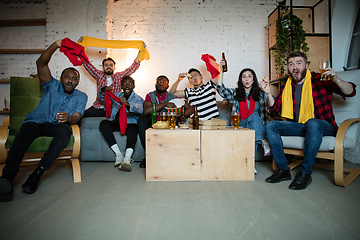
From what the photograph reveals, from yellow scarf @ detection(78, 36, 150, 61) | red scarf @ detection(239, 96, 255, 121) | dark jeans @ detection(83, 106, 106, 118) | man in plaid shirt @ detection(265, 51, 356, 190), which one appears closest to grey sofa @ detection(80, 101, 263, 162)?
dark jeans @ detection(83, 106, 106, 118)

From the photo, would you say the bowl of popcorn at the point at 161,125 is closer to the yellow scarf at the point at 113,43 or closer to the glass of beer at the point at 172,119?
the glass of beer at the point at 172,119

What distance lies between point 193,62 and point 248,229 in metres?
3.60

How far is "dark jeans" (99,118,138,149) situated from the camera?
2502 mm

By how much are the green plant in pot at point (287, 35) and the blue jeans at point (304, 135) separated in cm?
146

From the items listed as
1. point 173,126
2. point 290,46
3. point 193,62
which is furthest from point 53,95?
point 290,46

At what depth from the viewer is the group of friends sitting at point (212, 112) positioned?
1.78 m

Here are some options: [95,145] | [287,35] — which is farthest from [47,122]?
[287,35]

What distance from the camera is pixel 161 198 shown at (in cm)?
153

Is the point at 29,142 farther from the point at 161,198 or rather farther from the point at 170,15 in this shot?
the point at 170,15

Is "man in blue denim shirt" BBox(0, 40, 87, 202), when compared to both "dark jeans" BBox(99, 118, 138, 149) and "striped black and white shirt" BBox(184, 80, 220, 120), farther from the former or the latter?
"striped black and white shirt" BBox(184, 80, 220, 120)

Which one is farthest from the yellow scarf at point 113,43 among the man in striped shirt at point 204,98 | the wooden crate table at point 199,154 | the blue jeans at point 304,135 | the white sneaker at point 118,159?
the blue jeans at point 304,135

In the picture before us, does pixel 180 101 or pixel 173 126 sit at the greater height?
pixel 180 101

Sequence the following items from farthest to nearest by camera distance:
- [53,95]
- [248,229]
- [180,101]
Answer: [180,101] < [53,95] < [248,229]

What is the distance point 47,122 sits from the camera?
208 cm
